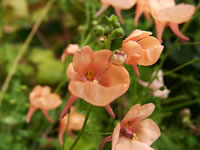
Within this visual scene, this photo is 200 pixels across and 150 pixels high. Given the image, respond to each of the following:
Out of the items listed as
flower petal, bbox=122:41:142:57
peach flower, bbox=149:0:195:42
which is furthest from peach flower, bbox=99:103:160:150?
peach flower, bbox=149:0:195:42

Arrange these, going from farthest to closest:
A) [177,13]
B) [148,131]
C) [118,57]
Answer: [177,13] → [148,131] → [118,57]

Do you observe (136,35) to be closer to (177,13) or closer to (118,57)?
(118,57)

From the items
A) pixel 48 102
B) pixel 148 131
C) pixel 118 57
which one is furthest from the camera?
pixel 48 102

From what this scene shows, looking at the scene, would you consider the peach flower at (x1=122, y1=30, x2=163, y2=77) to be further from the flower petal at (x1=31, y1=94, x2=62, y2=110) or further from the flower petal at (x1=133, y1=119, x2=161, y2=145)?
the flower petal at (x1=31, y1=94, x2=62, y2=110)

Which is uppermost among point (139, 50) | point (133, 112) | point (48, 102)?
point (139, 50)

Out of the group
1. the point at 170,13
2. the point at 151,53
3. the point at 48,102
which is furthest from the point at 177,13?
the point at 48,102

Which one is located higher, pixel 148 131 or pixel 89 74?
pixel 89 74

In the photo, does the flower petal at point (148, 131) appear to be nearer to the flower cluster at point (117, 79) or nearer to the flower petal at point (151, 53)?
the flower cluster at point (117, 79)

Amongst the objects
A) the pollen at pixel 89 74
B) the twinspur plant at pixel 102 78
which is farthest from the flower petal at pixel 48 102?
the pollen at pixel 89 74

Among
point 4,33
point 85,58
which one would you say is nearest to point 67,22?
point 4,33
